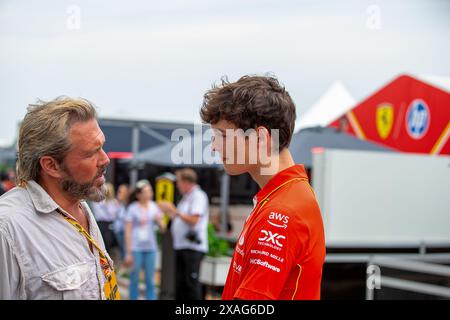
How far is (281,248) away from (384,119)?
849cm

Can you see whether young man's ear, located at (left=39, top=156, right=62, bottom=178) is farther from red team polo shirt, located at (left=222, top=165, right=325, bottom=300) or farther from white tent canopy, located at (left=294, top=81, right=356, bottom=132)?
white tent canopy, located at (left=294, top=81, right=356, bottom=132)

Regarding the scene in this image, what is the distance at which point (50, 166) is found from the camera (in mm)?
1733

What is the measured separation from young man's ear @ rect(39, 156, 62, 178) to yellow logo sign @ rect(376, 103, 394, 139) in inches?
324

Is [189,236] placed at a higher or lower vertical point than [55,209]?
lower

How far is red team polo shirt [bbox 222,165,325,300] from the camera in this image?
1438mm

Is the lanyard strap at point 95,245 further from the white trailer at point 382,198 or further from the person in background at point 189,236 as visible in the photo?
the person in background at point 189,236

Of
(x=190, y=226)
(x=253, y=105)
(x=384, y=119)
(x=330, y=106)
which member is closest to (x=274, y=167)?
(x=253, y=105)

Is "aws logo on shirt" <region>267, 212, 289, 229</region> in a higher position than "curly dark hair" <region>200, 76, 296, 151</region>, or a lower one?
lower

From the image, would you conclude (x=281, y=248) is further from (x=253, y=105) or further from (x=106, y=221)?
(x=106, y=221)

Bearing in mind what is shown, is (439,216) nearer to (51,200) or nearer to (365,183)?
(365,183)

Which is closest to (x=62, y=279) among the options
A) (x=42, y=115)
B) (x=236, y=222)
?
(x=42, y=115)

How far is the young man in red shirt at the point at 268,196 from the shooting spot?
4.76ft

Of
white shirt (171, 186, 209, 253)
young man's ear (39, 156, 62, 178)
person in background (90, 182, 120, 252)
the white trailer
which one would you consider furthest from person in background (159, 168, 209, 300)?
young man's ear (39, 156, 62, 178)
